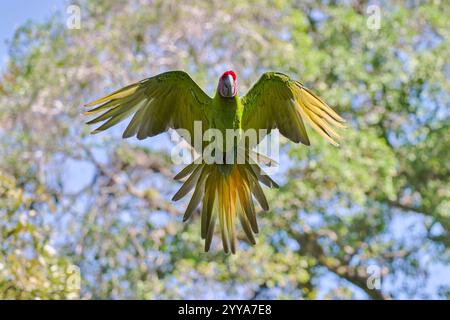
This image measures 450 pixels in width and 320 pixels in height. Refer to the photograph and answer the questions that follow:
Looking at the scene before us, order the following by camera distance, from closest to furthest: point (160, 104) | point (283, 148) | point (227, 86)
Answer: point (227, 86)
point (160, 104)
point (283, 148)

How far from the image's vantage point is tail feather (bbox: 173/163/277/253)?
97.1 inches

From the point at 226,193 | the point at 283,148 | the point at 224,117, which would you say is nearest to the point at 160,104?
the point at 224,117

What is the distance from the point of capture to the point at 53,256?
11.1ft

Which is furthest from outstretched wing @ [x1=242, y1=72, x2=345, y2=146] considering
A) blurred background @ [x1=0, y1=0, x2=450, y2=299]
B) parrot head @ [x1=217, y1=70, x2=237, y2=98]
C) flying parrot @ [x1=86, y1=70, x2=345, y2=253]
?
blurred background @ [x1=0, y1=0, x2=450, y2=299]

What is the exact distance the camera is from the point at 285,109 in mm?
2668

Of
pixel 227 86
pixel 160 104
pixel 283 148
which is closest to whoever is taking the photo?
pixel 227 86

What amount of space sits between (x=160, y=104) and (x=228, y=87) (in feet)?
1.03

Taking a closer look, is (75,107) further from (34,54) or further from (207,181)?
(207,181)

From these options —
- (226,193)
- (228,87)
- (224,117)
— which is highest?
(228,87)

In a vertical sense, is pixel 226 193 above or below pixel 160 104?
below

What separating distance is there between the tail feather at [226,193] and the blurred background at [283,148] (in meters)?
2.27

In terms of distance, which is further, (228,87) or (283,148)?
(283,148)

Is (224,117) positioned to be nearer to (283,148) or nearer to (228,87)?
(228,87)
